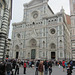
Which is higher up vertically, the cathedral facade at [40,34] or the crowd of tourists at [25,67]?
the cathedral facade at [40,34]

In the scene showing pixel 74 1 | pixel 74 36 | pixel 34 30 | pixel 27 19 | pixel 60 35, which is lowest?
pixel 74 36

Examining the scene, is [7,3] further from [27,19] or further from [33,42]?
[27,19]

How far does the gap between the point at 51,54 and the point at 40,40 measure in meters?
5.52

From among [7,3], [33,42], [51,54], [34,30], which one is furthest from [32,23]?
[7,3]

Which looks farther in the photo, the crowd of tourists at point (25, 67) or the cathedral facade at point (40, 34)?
the cathedral facade at point (40, 34)

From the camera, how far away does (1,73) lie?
472 centimetres

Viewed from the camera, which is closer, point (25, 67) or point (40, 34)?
point (25, 67)

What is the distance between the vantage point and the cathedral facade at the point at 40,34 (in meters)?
29.8

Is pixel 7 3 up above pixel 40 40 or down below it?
above

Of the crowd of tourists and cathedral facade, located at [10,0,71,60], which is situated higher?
cathedral facade, located at [10,0,71,60]

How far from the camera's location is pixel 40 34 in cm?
3278

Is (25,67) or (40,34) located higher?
(40,34)

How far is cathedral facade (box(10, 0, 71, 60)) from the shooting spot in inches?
1172

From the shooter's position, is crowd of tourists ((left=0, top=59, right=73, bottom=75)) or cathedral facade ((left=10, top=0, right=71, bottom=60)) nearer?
crowd of tourists ((left=0, top=59, right=73, bottom=75))
